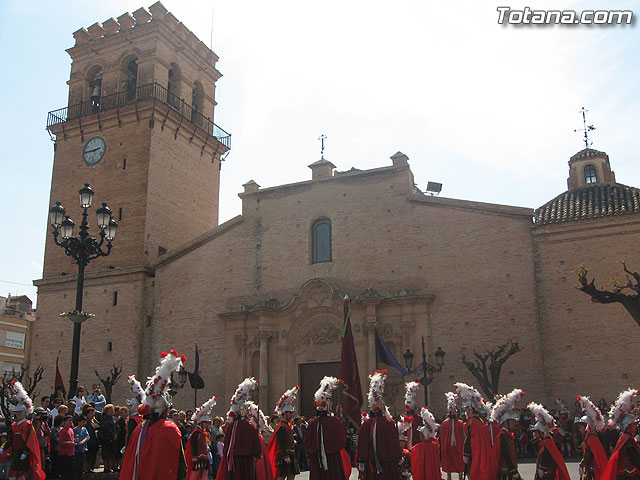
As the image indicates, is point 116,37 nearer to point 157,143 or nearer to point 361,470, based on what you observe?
point 157,143

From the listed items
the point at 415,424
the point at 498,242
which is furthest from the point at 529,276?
the point at 415,424

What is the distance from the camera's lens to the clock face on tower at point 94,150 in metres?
33.2

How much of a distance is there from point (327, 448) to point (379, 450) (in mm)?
834

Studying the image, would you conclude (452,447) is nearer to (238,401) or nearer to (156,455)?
(238,401)

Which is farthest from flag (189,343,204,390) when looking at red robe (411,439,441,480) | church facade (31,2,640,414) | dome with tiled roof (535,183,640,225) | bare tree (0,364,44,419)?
red robe (411,439,441,480)

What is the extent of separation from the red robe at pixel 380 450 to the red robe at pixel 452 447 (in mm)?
4704

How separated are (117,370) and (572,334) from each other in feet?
61.0

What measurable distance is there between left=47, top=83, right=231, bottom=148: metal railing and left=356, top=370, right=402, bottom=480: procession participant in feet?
82.6

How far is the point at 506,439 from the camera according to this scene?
11.2 meters

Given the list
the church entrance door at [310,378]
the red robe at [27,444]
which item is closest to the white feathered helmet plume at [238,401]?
the red robe at [27,444]

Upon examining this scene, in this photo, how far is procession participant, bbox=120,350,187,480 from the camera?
7594 millimetres

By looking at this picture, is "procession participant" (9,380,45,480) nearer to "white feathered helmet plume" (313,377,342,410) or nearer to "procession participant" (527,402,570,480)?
"white feathered helmet plume" (313,377,342,410)

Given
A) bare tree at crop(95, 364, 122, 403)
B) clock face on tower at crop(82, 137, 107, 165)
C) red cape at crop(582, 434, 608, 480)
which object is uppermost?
clock face on tower at crop(82, 137, 107, 165)

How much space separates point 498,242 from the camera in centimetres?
2523
